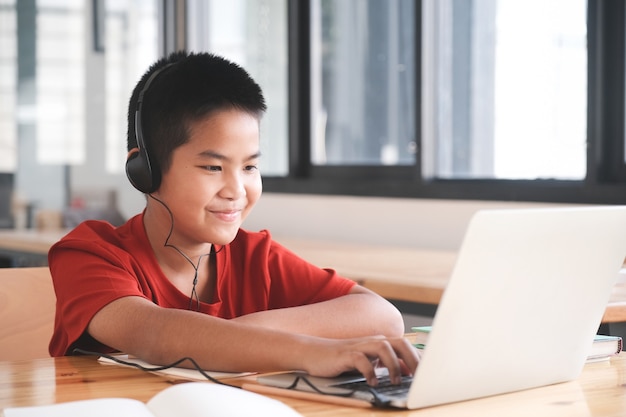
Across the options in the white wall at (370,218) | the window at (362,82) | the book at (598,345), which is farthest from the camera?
the window at (362,82)

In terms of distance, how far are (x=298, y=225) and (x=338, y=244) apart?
52 centimetres

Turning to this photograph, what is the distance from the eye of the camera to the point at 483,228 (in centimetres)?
86

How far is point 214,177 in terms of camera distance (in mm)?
1342

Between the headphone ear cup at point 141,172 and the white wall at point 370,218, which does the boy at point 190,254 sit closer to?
the headphone ear cup at point 141,172

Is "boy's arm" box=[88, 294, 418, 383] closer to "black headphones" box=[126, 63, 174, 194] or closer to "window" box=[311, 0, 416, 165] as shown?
"black headphones" box=[126, 63, 174, 194]

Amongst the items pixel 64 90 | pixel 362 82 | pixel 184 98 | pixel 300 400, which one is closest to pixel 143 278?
pixel 184 98

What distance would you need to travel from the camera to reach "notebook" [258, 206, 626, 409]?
88cm

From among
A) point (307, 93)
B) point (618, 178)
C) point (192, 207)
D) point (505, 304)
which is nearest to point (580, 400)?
point (505, 304)

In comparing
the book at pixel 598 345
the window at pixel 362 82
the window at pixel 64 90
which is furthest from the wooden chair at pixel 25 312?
the window at pixel 64 90

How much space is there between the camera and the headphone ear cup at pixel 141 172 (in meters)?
1.37

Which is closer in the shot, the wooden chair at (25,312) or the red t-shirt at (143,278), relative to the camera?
the red t-shirt at (143,278)

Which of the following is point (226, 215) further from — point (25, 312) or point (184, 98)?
point (25, 312)

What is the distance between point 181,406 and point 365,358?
21 cm

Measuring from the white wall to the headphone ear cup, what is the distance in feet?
5.92
